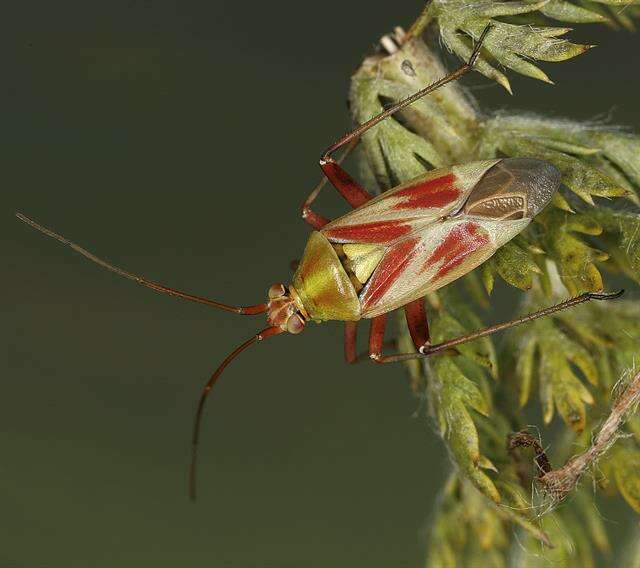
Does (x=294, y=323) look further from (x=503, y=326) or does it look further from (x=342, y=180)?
(x=503, y=326)

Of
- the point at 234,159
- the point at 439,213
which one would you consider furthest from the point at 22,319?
the point at 439,213

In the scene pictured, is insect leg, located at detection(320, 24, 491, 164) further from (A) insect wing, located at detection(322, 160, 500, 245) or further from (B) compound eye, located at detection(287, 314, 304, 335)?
(B) compound eye, located at detection(287, 314, 304, 335)

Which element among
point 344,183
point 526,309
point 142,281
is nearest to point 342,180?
point 344,183

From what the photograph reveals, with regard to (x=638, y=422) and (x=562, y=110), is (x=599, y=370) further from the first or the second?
(x=562, y=110)

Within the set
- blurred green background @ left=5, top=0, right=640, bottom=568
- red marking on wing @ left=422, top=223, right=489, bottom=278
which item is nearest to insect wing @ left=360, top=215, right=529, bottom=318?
red marking on wing @ left=422, top=223, right=489, bottom=278

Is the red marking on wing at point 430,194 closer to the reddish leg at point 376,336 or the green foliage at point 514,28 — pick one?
the green foliage at point 514,28

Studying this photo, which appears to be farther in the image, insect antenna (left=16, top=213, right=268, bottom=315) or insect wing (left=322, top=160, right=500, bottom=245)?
insect antenna (left=16, top=213, right=268, bottom=315)
